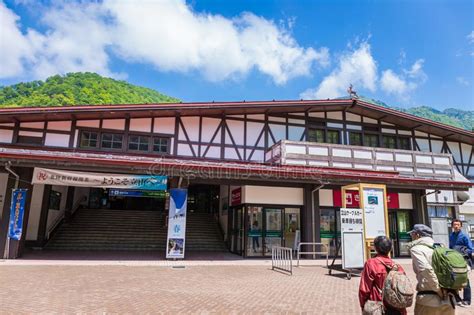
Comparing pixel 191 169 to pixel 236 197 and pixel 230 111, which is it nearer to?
pixel 236 197

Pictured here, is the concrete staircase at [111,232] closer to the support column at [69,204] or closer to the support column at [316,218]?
the support column at [69,204]

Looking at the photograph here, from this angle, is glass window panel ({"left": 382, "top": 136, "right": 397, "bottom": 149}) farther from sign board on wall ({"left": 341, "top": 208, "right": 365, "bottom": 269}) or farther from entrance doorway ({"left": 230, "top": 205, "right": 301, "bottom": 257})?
sign board on wall ({"left": 341, "top": 208, "right": 365, "bottom": 269})

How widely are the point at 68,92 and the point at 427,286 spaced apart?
45.0 metres

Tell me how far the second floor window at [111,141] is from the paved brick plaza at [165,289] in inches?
228

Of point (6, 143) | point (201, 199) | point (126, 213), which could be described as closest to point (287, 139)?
point (201, 199)

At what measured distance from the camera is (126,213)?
19.0 metres

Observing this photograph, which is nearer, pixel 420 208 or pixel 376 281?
pixel 376 281

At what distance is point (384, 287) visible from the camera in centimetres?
330

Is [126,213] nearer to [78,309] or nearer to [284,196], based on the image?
[284,196]

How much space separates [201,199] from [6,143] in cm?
1112

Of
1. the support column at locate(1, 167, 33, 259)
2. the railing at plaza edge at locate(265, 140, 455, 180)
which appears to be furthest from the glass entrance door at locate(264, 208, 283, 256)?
the support column at locate(1, 167, 33, 259)

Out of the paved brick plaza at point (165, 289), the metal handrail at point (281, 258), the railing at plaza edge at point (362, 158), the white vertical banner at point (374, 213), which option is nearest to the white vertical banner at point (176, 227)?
the paved brick plaza at point (165, 289)

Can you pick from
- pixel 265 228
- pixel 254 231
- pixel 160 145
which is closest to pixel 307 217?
pixel 265 228

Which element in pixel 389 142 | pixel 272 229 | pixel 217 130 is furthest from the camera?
pixel 389 142
